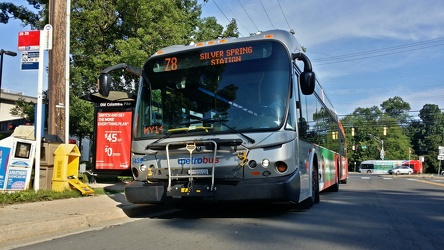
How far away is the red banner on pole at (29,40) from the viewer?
9047 millimetres

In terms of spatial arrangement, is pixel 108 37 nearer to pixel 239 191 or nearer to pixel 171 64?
pixel 171 64

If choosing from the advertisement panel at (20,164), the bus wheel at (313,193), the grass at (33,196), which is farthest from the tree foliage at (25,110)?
the bus wheel at (313,193)

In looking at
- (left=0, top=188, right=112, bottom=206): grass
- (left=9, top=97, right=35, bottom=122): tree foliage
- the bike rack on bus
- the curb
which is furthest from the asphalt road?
(left=9, top=97, right=35, bottom=122): tree foliage

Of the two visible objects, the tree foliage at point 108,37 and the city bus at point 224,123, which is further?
the tree foliage at point 108,37

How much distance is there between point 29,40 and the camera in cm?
908

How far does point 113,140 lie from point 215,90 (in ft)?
20.2

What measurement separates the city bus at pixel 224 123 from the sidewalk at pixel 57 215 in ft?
2.82

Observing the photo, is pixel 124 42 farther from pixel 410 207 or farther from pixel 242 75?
pixel 410 207

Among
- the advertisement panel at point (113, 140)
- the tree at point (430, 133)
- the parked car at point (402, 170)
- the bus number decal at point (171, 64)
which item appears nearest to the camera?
the bus number decal at point (171, 64)

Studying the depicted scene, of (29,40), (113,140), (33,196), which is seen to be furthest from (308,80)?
(113,140)

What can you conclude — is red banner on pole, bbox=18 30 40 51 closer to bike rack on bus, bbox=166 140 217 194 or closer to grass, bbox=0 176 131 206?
grass, bbox=0 176 131 206

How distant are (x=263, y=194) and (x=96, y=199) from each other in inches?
186

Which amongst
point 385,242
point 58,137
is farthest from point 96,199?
point 385,242

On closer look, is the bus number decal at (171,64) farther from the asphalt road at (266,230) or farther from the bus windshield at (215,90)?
the asphalt road at (266,230)
